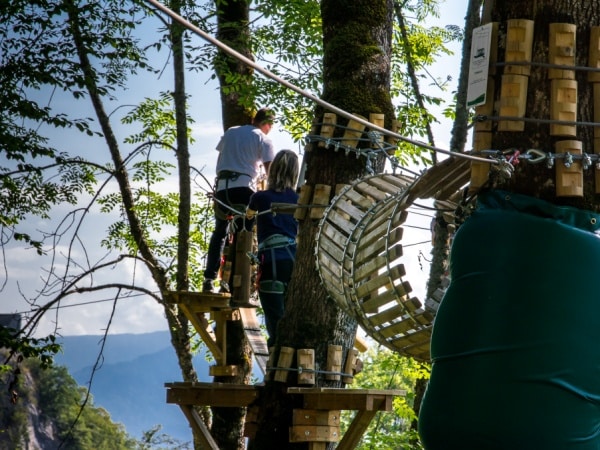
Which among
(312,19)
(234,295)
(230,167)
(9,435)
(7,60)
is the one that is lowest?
(9,435)

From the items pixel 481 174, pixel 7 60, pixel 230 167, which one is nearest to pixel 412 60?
pixel 7 60

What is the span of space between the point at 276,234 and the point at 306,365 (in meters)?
1.05

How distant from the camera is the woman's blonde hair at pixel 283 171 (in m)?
6.88

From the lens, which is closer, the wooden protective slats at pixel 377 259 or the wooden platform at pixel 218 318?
the wooden protective slats at pixel 377 259

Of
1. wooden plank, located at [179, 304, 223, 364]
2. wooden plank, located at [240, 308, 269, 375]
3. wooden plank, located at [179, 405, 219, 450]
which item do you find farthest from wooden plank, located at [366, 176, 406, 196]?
wooden plank, located at [179, 304, 223, 364]

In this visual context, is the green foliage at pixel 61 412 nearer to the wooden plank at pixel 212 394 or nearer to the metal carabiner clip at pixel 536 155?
the wooden plank at pixel 212 394

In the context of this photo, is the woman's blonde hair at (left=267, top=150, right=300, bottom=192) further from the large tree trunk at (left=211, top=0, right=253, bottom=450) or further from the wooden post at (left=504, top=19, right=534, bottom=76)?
the wooden post at (left=504, top=19, right=534, bottom=76)

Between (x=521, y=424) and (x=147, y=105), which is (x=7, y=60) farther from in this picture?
(x=521, y=424)

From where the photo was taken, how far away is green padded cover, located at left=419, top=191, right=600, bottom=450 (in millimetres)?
3283

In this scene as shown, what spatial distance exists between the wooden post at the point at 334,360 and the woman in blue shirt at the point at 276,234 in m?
0.75

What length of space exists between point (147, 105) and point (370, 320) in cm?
1045

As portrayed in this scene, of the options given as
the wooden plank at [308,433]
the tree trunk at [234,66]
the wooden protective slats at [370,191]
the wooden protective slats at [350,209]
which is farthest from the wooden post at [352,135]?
the tree trunk at [234,66]

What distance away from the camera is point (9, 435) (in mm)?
32969

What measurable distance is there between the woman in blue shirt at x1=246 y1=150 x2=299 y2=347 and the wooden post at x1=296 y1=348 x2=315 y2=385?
78 centimetres
